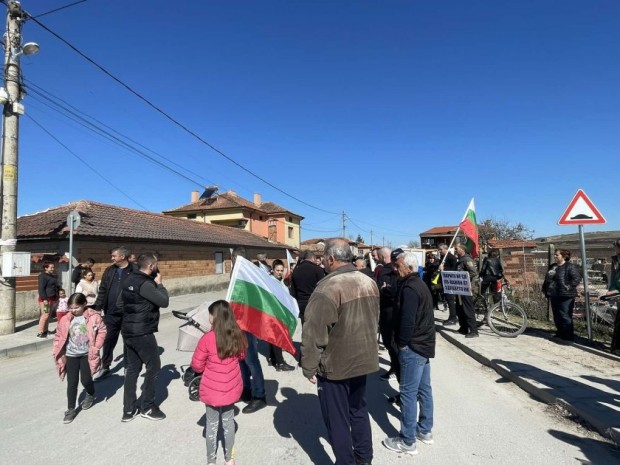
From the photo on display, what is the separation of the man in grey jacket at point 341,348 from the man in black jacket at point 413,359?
58 cm

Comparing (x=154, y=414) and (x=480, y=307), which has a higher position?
(x=480, y=307)

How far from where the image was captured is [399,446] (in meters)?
3.51

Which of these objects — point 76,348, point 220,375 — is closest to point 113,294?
point 76,348

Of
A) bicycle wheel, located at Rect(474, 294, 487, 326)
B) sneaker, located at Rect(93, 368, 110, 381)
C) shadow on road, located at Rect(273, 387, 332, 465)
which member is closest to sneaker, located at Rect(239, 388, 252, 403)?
shadow on road, located at Rect(273, 387, 332, 465)

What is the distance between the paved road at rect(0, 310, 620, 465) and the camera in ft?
11.2

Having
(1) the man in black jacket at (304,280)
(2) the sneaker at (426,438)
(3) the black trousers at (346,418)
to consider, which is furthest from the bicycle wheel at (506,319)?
(3) the black trousers at (346,418)

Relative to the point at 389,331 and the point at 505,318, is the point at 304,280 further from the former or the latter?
the point at 505,318

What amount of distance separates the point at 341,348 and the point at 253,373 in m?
2.15

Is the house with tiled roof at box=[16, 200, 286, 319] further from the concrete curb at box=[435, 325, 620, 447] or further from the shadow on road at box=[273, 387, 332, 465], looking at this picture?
the concrete curb at box=[435, 325, 620, 447]

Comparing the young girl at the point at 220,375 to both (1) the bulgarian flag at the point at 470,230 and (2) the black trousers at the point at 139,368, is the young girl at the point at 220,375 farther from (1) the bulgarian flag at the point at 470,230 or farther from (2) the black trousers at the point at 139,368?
(1) the bulgarian flag at the point at 470,230

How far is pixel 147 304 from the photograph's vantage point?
4.33 meters

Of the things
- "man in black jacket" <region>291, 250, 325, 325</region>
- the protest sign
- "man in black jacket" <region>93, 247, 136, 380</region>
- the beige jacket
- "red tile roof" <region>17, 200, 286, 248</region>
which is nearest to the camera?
the beige jacket

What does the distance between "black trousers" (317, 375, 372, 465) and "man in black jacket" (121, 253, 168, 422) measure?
2.34 m

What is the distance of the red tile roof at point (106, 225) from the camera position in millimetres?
13812
